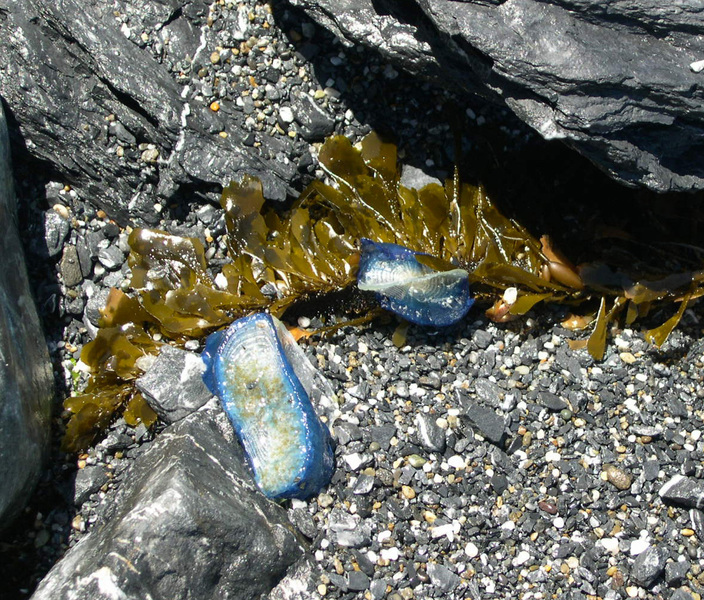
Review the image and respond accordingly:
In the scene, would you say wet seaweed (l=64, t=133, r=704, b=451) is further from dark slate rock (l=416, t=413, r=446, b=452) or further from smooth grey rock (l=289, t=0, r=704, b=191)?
smooth grey rock (l=289, t=0, r=704, b=191)

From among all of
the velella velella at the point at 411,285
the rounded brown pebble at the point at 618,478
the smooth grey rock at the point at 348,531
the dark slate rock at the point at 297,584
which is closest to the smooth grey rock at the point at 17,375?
the dark slate rock at the point at 297,584

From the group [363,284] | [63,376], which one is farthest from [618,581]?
[63,376]

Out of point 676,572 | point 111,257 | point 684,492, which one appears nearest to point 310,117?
point 111,257

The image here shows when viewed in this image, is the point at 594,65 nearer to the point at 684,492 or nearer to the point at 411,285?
the point at 411,285

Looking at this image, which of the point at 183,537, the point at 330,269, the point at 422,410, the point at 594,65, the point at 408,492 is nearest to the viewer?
the point at 594,65

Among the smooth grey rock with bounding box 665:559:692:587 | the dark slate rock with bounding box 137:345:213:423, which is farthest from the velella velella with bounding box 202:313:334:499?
the smooth grey rock with bounding box 665:559:692:587
